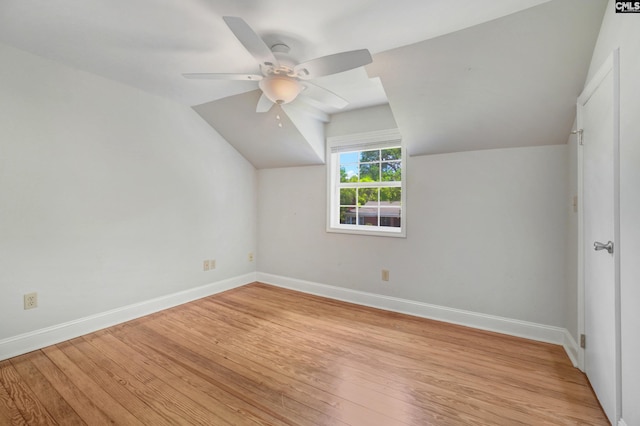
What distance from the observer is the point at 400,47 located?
1.99 m

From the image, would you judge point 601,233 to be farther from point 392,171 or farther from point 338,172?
point 338,172

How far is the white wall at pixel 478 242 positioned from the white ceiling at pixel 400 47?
252mm

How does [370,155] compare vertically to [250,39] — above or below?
below

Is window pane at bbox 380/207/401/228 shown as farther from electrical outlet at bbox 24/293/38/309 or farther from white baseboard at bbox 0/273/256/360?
electrical outlet at bbox 24/293/38/309

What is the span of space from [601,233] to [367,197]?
219 cm

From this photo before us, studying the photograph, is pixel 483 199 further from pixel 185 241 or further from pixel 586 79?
pixel 185 241

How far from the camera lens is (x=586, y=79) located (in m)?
1.84

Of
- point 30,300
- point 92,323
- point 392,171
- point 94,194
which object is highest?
point 392,171

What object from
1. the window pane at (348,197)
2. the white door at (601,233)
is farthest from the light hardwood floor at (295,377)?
the window pane at (348,197)

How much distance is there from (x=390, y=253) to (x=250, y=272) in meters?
2.19

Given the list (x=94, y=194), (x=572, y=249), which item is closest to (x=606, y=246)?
(x=572, y=249)

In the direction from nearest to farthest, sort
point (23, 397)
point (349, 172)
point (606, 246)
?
point (606, 246) → point (23, 397) → point (349, 172)

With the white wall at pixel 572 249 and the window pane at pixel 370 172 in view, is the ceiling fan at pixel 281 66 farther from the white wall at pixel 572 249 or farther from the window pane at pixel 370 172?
the white wall at pixel 572 249

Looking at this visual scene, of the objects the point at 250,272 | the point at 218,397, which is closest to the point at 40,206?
the point at 218,397
